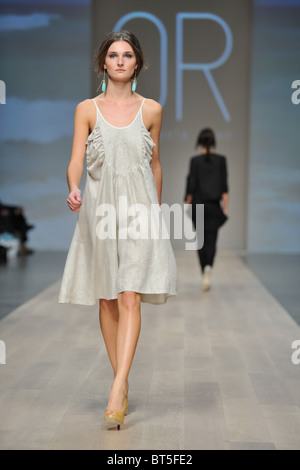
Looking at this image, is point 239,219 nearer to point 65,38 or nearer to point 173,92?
point 173,92

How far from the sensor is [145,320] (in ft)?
16.9

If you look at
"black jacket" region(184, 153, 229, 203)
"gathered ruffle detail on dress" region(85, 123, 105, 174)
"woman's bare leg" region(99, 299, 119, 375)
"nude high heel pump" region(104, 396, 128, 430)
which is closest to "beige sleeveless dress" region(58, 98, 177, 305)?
"gathered ruffle detail on dress" region(85, 123, 105, 174)

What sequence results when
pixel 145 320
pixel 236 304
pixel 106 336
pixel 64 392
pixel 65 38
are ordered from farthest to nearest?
pixel 65 38
pixel 236 304
pixel 145 320
pixel 64 392
pixel 106 336

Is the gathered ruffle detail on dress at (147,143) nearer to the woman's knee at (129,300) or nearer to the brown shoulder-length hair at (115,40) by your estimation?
the brown shoulder-length hair at (115,40)

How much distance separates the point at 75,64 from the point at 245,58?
96.6 inches

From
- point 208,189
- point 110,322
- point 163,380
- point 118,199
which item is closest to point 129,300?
point 110,322

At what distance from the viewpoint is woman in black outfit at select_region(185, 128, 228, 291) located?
262 inches

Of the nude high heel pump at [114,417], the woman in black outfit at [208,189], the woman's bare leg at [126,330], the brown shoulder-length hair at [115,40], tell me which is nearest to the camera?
the nude high heel pump at [114,417]

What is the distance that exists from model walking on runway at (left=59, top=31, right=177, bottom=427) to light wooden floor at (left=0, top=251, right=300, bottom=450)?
0.25 meters

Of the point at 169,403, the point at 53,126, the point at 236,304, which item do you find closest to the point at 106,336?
the point at 169,403

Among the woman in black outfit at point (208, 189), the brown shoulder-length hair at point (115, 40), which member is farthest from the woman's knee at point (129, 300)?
the woman in black outfit at point (208, 189)

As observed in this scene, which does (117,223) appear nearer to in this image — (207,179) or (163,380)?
(163,380)

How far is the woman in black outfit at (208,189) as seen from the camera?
21.8ft

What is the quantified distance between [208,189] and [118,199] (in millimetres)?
3909
